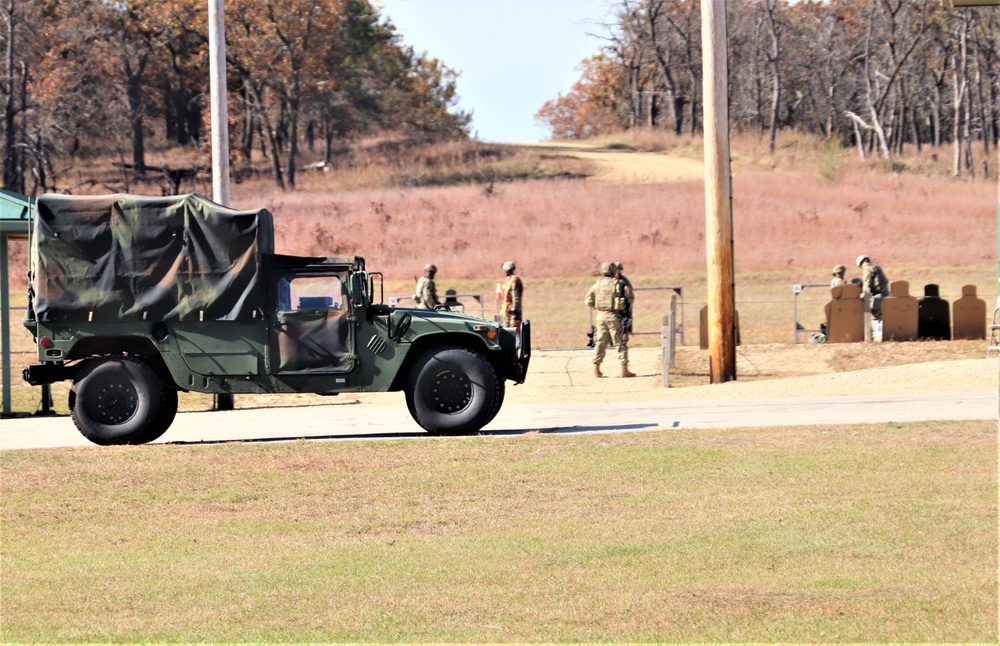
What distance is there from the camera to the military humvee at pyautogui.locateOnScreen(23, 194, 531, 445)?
14117mm

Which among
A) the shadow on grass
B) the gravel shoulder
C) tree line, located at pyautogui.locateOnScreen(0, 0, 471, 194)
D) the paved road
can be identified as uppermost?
tree line, located at pyautogui.locateOnScreen(0, 0, 471, 194)

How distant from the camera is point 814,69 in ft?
273

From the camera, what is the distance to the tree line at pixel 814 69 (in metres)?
77.2

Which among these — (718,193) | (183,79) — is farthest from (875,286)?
(183,79)

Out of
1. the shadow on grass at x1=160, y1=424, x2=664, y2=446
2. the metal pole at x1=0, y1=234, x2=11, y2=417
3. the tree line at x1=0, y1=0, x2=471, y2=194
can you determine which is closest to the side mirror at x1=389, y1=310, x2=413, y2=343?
the shadow on grass at x1=160, y1=424, x2=664, y2=446

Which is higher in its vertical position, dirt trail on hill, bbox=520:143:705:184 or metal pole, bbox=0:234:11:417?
dirt trail on hill, bbox=520:143:705:184

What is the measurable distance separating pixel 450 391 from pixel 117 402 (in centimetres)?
357

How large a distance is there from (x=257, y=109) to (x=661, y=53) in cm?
2716

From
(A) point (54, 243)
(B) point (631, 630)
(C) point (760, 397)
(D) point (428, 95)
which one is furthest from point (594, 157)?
(B) point (631, 630)

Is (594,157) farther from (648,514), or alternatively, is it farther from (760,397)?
(648,514)

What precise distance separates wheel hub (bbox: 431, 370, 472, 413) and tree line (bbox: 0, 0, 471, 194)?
4889 centimetres

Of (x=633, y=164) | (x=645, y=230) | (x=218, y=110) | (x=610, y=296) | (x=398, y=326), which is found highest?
(x=633, y=164)

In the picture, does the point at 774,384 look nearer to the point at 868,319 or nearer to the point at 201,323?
the point at 868,319

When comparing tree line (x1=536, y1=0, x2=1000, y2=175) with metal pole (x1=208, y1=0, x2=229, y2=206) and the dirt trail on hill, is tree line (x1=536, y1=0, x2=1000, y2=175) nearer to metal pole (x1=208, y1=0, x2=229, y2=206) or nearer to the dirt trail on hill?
the dirt trail on hill
